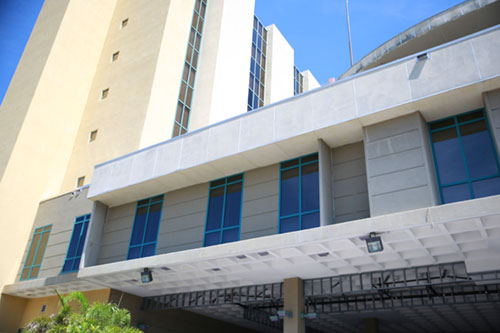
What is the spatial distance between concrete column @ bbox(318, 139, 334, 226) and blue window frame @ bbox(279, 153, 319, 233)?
0.59m

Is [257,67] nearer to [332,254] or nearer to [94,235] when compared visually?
[94,235]

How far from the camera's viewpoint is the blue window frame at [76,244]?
68.3ft

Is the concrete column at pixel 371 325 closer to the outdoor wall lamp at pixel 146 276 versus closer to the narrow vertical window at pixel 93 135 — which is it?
the outdoor wall lamp at pixel 146 276

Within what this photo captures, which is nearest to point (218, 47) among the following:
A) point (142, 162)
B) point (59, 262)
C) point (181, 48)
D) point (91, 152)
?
point (181, 48)

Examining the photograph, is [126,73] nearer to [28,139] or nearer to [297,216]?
[28,139]

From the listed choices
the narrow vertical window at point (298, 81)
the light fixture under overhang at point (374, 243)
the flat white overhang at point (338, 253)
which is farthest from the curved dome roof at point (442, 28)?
the narrow vertical window at point (298, 81)

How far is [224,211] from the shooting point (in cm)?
1698

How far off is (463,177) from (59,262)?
62.2ft

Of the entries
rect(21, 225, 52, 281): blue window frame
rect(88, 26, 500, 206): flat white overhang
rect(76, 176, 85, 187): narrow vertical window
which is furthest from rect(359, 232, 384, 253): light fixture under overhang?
rect(76, 176, 85, 187): narrow vertical window

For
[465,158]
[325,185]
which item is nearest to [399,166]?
[465,158]

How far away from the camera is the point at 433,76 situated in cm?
1277

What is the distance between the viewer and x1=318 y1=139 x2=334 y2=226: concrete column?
13.8m

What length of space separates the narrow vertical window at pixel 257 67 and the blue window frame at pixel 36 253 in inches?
793

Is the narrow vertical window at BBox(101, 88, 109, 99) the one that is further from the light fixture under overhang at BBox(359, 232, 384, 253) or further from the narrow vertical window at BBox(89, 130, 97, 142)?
the light fixture under overhang at BBox(359, 232, 384, 253)
